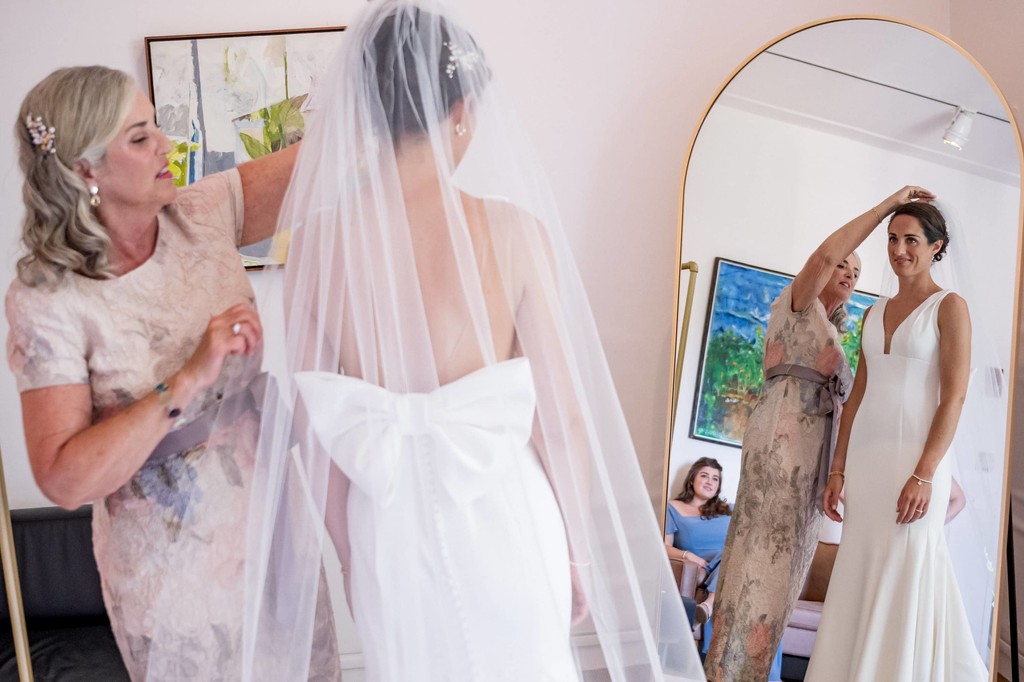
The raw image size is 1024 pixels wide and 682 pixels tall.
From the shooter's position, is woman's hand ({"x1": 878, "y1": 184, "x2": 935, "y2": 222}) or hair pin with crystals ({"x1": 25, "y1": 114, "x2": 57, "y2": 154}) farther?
woman's hand ({"x1": 878, "y1": 184, "x2": 935, "y2": 222})

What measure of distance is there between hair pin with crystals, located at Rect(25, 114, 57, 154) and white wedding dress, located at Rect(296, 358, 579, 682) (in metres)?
0.56

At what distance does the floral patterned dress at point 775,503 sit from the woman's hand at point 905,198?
0.89 feet

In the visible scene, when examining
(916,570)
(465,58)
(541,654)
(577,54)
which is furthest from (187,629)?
(577,54)

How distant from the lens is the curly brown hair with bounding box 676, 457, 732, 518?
2.27m

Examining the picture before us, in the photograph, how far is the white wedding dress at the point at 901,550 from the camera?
196 centimetres

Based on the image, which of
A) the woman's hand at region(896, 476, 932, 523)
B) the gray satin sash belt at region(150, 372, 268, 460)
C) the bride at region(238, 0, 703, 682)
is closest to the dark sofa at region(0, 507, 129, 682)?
the gray satin sash belt at region(150, 372, 268, 460)

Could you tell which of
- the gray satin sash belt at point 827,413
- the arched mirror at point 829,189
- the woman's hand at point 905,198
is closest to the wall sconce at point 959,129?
the arched mirror at point 829,189

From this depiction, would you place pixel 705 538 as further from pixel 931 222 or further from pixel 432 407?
pixel 432 407

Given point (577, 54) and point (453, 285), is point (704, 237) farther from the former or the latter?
point (453, 285)

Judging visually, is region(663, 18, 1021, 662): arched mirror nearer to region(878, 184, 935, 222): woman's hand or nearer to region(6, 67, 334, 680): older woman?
region(878, 184, 935, 222): woman's hand

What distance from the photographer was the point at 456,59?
4.46 feet

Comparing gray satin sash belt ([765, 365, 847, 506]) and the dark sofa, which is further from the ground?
gray satin sash belt ([765, 365, 847, 506])

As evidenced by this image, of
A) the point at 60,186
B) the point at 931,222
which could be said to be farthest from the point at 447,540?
the point at 931,222

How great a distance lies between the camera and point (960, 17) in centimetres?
260
